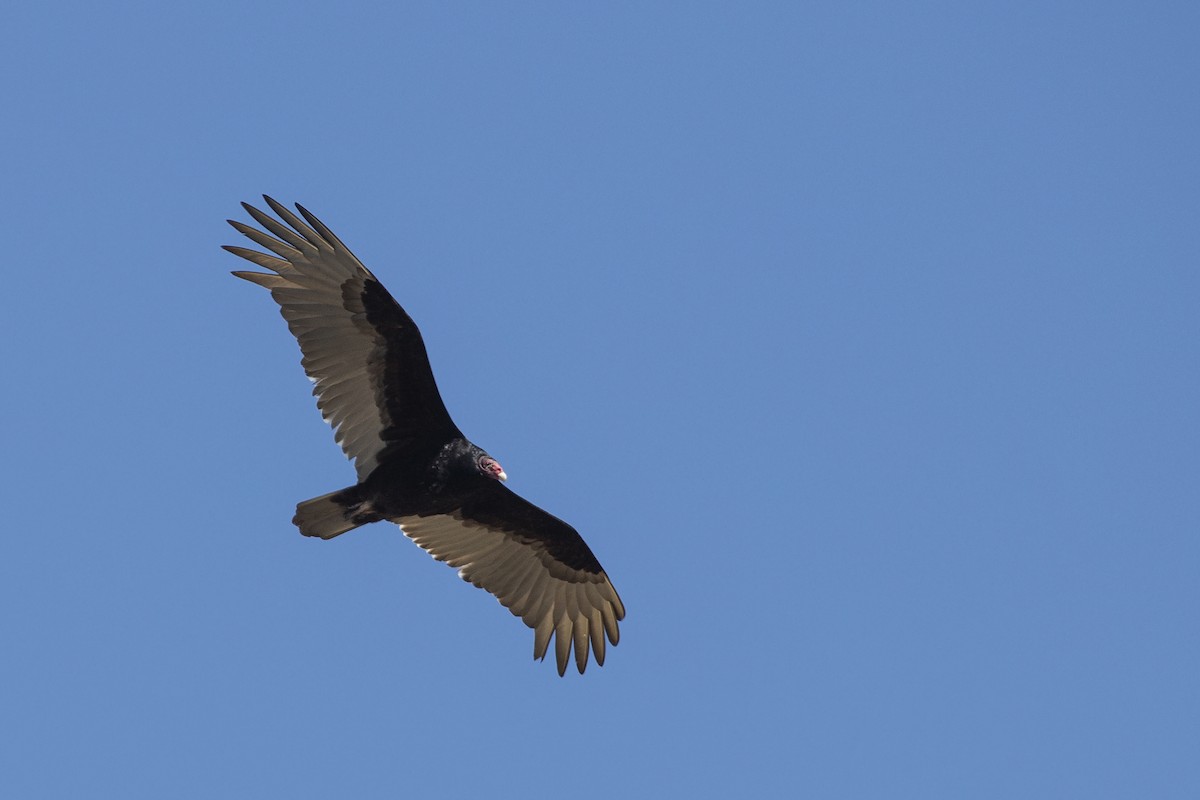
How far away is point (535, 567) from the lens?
12.4 m

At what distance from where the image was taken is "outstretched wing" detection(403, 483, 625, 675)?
1217cm

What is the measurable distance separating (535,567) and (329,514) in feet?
6.29

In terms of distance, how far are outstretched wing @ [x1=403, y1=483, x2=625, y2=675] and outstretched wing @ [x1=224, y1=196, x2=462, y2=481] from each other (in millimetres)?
970

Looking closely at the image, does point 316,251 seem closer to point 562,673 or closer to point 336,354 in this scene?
point 336,354

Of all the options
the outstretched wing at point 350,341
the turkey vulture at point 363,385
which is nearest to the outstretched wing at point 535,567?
the turkey vulture at point 363,385

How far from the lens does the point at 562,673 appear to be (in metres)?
12.2

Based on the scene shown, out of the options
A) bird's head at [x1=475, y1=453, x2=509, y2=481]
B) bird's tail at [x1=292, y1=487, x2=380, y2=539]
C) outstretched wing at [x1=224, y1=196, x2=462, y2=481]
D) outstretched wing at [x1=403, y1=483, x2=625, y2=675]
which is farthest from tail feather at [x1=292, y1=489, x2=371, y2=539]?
outstretched wing at [x1=403, y1=483, x2=625, y2=675]

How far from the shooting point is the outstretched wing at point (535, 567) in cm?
1217

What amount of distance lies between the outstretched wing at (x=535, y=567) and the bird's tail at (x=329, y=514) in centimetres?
100

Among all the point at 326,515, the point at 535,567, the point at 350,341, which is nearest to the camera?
the point at 326,515

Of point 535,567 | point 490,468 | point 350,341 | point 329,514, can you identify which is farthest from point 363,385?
point 535,567

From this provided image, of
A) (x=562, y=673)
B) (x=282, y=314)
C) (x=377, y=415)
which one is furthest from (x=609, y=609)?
(x=282, y=314)

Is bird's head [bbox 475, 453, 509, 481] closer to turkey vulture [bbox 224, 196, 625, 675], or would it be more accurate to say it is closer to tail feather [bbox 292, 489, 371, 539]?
turkey vulture [bbox 224, 196, 625, 675]

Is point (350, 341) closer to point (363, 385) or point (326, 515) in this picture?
point (363, 385)
